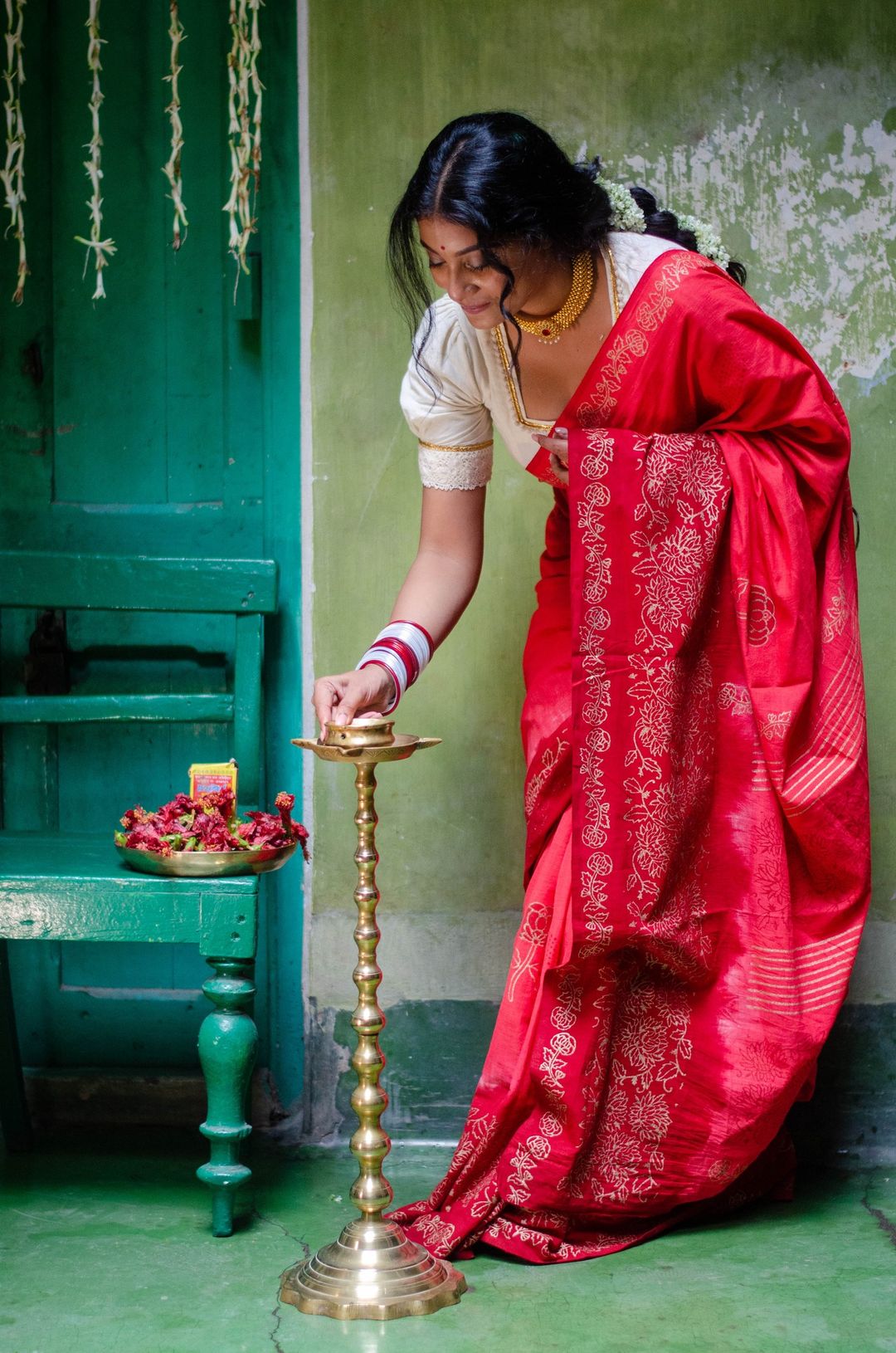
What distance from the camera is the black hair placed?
74.5 inches

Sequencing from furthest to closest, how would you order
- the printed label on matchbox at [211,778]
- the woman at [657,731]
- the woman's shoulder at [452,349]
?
the printed label on matchbox at [211,778] → the woman's shoulder at [452,349] → the woman at [657,731]

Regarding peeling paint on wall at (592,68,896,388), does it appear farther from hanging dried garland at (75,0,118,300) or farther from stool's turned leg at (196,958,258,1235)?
stool's turned leg at (196,958,258,1235)

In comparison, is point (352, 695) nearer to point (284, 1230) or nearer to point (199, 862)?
point (199, 862)

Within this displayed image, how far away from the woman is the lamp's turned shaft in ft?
0.59

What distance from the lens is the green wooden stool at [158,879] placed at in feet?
7.09

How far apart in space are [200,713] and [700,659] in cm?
97

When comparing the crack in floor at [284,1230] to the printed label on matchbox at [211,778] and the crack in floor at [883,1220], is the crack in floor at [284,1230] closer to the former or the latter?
the printed label on matchbox at [211,778]

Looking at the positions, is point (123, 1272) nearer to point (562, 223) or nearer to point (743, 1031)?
point (743, 1031)

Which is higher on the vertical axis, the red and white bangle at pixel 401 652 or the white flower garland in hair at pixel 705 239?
the white flower garland in hair at pixel 705 239

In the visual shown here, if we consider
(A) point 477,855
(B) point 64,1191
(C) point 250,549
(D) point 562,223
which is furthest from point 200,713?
(D) point 562,223

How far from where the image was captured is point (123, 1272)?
206 cm

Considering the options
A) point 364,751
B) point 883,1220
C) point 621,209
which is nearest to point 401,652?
point 364,751

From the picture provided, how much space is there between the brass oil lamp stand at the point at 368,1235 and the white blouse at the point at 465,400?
22.5 inches

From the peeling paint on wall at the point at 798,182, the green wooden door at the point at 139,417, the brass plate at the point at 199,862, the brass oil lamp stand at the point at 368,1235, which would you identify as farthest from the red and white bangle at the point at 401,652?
the peeling paint on wall at the point at 798,182
